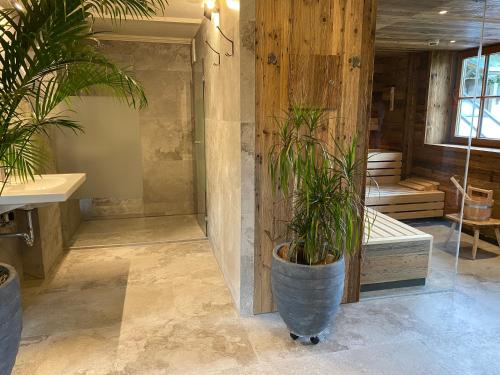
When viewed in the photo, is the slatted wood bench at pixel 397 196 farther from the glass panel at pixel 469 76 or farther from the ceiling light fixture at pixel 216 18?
the ceiling light fixture at pixel 216 18

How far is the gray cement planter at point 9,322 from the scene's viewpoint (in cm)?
152

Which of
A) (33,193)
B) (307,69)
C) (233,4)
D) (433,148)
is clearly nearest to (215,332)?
(33,193)

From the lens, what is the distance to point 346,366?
1968 mm

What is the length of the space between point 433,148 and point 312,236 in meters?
2.02

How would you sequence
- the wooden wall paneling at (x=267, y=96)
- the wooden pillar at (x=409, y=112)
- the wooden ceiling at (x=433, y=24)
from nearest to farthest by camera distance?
the wooden wall paneling at (x=267, y=96)
the wooden ceiling at (x=433, y=24)
the wooden pillar at (x=409, y=112)

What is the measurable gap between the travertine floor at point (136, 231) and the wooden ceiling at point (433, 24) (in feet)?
8.41

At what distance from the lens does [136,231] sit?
Result: 13.6 feet

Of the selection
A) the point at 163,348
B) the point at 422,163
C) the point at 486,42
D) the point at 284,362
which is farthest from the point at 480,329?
the point at 486,42

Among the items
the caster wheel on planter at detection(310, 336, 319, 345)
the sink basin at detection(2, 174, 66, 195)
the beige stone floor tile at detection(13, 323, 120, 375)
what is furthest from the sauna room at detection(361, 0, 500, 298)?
the sink basin at detection(2, 174, 66, 195)

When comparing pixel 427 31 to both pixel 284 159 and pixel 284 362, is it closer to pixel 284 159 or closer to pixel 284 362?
pixel 284 159

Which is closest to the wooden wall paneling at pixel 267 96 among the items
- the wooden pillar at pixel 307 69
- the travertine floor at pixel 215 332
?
the wooden pillar at pixel 307 69

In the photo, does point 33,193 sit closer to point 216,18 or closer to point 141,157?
point 216,18

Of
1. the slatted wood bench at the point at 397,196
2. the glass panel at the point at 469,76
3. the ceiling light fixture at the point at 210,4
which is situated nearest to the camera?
the ceiling light fixture at the point at 210,4

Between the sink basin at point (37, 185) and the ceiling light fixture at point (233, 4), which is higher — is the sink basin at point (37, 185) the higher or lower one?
the lower one
